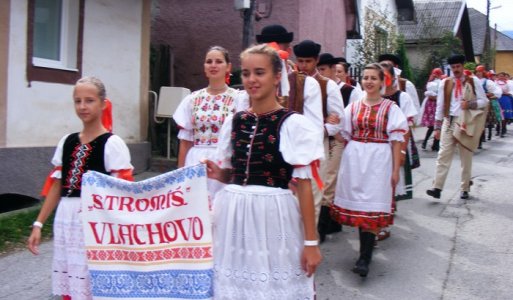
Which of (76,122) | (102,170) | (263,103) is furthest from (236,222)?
(76,122)

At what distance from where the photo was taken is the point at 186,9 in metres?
14.5

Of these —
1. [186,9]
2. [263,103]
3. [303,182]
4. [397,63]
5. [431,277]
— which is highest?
[186,9]

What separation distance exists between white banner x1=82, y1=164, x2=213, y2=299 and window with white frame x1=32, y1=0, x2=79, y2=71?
16.5 feet

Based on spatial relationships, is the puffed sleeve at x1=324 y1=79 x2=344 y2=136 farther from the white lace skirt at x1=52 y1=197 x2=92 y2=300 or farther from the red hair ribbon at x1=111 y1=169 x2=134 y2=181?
the white lace skirt at x1=52 y1=197 x2=92 y2=300

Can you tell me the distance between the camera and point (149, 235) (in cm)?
320

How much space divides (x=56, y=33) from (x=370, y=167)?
5.11 m

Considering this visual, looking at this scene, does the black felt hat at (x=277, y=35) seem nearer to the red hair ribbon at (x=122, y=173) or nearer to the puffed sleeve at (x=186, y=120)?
the puffed sleeve at (x=186, y=120)

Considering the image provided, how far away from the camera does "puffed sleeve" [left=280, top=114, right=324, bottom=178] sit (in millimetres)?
2926

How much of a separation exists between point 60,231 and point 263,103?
4.73ft

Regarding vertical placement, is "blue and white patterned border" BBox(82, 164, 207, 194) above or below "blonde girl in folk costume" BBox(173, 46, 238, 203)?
below

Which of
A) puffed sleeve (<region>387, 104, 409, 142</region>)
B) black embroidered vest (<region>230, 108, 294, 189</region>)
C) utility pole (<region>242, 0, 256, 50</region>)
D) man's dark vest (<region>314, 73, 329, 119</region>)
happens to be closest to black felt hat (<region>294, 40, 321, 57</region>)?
man's dark vest (<region>314, 73, 329, 119</region>)

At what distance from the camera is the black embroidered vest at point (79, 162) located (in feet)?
11.5

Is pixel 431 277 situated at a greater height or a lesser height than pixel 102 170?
lesser

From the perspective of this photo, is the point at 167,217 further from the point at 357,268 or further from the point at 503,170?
the point at 503,170
